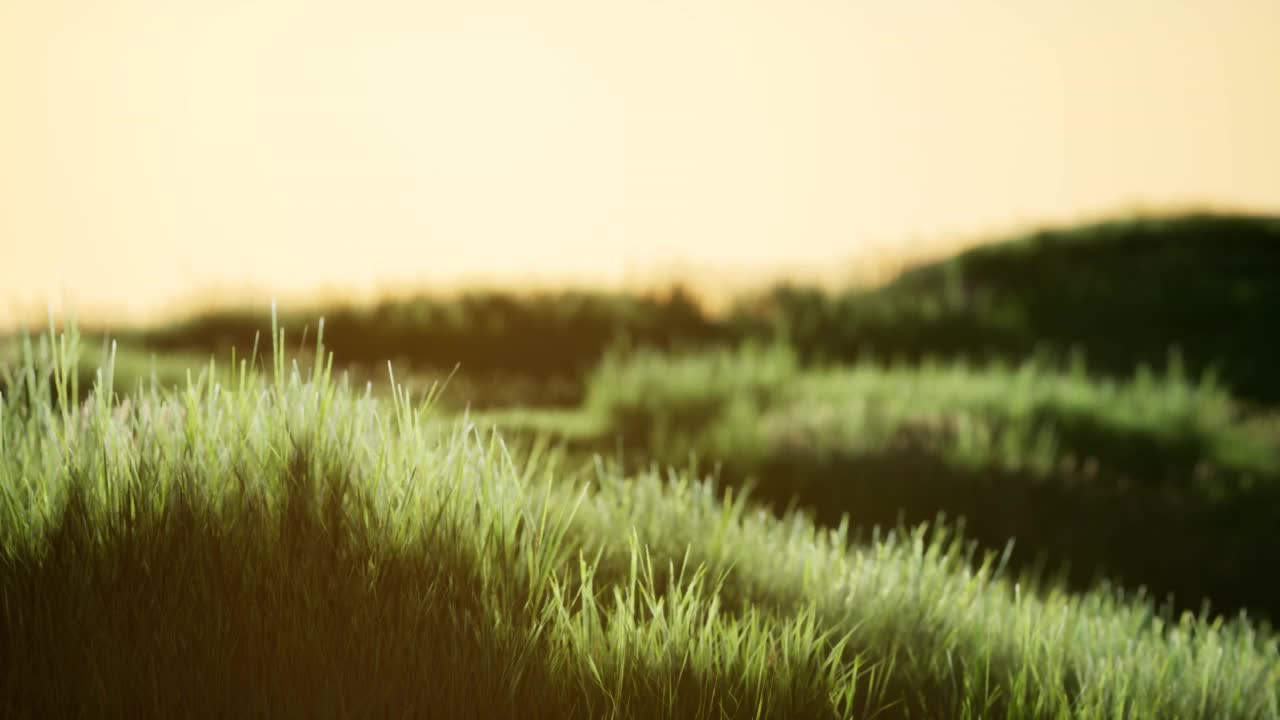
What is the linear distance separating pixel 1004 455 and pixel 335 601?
633 cm

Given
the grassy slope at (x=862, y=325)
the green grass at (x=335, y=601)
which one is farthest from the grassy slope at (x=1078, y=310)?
the green grass at (x=335, y=601)

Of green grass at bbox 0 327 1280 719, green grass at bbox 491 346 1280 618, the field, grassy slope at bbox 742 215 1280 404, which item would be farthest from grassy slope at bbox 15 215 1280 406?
green grass at bbox 0 327 1280 719

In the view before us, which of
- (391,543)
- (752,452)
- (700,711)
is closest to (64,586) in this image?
(391,543)

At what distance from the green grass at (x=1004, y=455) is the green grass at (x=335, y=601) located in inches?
162

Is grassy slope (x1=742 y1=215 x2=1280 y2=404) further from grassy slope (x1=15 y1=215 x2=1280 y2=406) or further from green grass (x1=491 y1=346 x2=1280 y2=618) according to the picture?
green grass (x1=491 y1=346 x2=1280 y2=618)

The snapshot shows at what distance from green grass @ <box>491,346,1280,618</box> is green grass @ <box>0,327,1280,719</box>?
410 cm

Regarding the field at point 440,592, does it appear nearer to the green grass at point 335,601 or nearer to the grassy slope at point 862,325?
the green grass at point 335,601

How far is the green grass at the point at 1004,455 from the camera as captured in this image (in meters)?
6.68

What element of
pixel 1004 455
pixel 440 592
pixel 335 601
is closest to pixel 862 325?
pixel 1004 455

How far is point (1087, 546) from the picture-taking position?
662cm

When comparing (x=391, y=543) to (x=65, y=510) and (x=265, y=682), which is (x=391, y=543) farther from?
(x=65, y=510)

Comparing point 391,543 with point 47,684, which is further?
point 391,543

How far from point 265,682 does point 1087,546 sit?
234 inches

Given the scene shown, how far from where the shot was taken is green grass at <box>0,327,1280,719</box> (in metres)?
1.91
